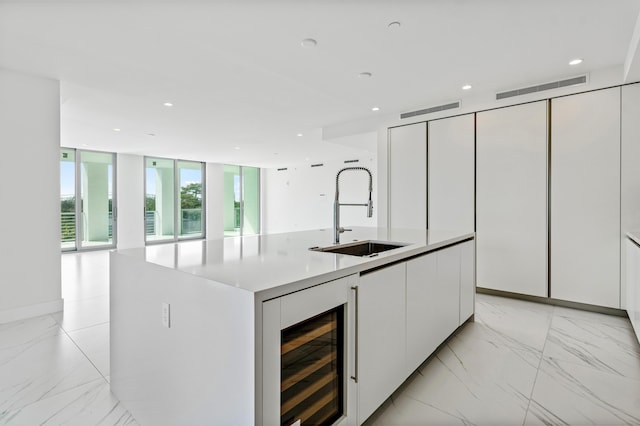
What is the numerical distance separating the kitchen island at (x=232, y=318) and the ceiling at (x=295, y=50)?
1.73 meters

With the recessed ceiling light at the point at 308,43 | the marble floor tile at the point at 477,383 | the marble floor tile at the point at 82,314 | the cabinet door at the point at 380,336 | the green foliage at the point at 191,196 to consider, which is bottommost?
the marble floor tile at the point at 477,383

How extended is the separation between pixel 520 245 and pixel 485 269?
527mm

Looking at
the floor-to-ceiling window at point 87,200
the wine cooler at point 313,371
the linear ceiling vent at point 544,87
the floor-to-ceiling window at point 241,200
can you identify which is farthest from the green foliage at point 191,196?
the wine cooler at point 313,371

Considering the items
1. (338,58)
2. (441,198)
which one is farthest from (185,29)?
(441,198)

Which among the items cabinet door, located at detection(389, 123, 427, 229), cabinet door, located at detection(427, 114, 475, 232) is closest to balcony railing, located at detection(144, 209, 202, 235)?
cabinet door, located at detection(389, 123, 427, 229)

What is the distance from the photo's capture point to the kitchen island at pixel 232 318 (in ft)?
3.37

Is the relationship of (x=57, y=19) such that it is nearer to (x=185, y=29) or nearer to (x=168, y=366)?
(x=185, y=29)

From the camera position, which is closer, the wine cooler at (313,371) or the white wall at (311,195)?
the wine cooler at (313,371)

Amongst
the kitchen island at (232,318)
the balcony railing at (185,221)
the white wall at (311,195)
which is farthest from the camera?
the balcony railing at (185,221)

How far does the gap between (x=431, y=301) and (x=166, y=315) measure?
1628 mm

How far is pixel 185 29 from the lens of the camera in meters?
2.50

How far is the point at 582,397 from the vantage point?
188cm

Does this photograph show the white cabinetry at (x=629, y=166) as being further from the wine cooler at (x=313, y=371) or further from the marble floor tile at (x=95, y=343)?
the marble floor tile at (x=95, y=343)

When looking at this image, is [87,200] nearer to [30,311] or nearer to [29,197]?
[29,197]
